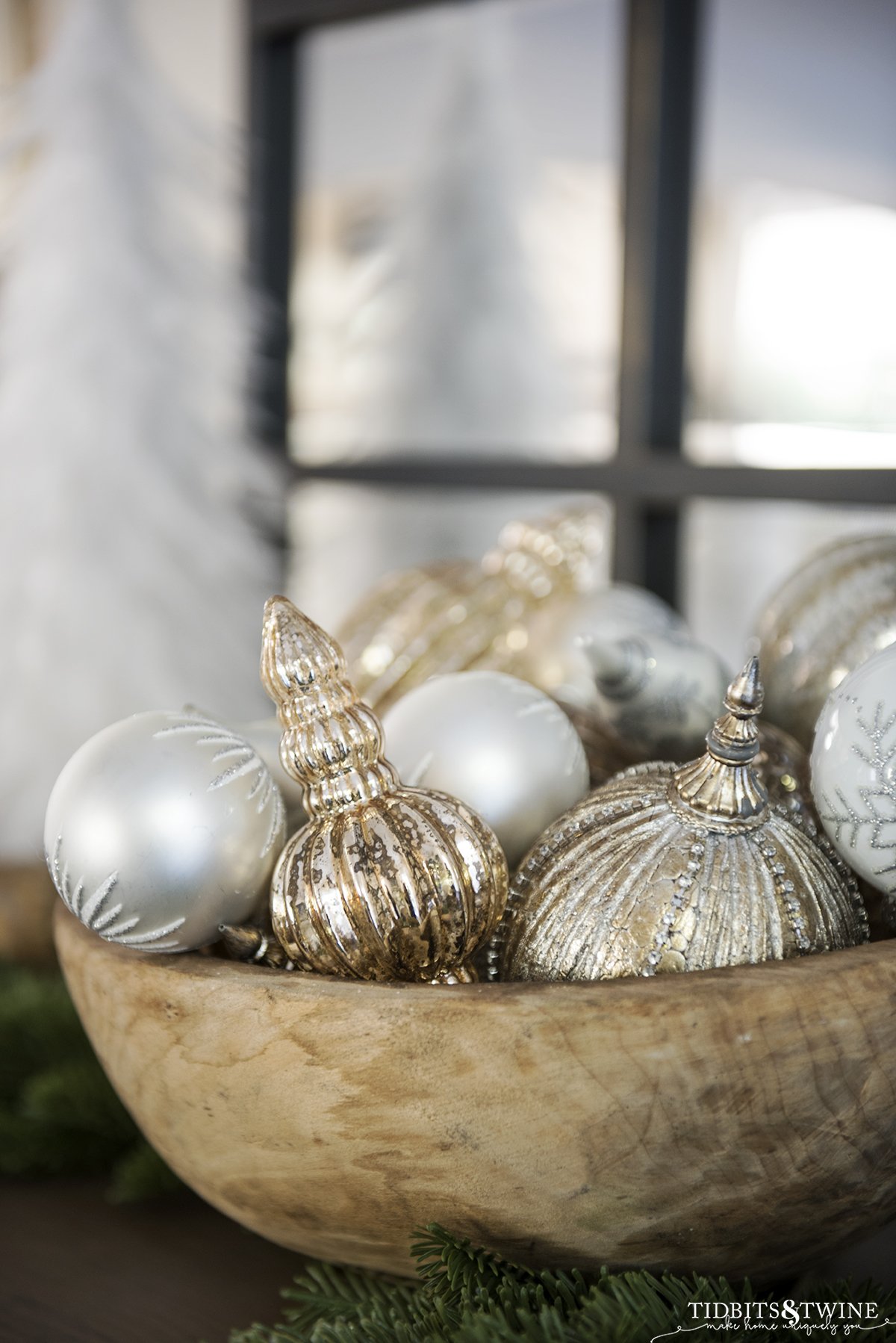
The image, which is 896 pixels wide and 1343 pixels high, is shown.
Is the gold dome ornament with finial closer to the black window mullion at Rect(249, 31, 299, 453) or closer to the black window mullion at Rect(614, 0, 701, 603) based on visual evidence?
the black window mullion at Rect(614, 0, 701, 603)

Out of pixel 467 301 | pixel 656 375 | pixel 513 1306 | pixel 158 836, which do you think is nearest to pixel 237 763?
pixel 158 836

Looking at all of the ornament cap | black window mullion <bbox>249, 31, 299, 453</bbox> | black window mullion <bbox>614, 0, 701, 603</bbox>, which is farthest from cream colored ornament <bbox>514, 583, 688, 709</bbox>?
black window mullion <bbox>249, 31, 299, 453</bbox>

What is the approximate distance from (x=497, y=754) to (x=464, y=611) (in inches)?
5.8

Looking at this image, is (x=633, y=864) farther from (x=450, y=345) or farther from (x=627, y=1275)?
(x=450, y=345)

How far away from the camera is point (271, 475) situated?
2.60 feet

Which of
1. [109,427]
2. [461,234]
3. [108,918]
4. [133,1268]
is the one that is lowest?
[133,1268]

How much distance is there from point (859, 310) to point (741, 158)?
11cm

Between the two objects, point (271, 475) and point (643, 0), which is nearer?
point (643, 0)

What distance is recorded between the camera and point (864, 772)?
0.98 feet

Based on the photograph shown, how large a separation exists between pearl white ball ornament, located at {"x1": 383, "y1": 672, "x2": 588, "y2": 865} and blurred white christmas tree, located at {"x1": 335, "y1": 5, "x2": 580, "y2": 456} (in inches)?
17.0

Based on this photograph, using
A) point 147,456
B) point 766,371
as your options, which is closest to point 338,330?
point 147,456

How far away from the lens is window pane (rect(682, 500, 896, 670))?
0.67 metres

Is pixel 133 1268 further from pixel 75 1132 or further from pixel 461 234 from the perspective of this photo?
Result: pixel 461 234

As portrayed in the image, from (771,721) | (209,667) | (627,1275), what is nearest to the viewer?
(627,1275)
